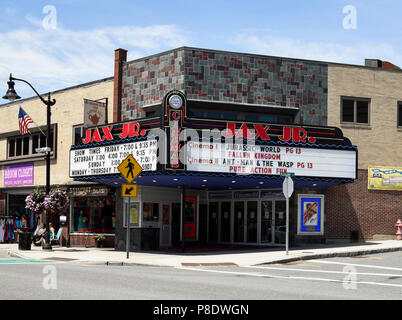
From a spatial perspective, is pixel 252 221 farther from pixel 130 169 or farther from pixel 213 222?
pixel 130 169

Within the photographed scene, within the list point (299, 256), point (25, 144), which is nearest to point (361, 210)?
point (299, 256)

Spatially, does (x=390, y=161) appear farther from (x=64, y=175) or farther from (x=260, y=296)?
(x=260, y=296)

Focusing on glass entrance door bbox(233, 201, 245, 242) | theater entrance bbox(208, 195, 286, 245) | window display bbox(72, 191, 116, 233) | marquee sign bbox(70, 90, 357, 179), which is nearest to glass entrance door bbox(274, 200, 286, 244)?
theater entrance bbox(208, 195, 286, 245)

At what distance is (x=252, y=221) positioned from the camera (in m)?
29.8

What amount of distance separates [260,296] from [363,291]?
2.74 metres

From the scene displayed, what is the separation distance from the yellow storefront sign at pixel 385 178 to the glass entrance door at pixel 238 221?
6657 mm

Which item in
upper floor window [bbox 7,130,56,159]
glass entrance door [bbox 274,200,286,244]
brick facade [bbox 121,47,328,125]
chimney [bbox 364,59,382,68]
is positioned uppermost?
chimney [bbox 364,59,382,68]

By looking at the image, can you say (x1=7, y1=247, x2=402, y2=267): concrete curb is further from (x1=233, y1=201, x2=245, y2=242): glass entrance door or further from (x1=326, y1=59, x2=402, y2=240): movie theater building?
(x1=233, y1=201, x2=245, y2=242): glass entrance door

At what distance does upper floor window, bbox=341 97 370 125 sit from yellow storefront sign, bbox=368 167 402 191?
2.56m

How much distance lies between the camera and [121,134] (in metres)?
26.3

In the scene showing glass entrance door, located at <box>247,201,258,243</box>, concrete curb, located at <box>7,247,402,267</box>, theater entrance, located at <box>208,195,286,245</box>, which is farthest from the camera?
glass entrance door, located at <box>247,201,258,243</box>

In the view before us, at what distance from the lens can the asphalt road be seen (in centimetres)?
1180

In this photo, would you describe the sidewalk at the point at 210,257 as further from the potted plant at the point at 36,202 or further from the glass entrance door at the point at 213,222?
the glass entrance door at the point at 213,222
